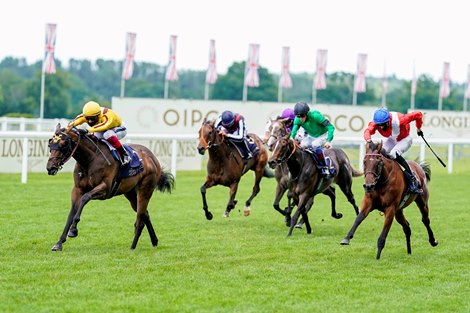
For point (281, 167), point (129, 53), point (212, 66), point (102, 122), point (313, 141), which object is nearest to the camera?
point (102, 122)

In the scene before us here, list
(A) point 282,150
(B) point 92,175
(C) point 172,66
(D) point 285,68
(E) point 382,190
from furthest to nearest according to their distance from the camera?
(D) point 285,68 < (C) point 172,66 < (A) point 282,150 < (B) point 92,175 < (E) point 382,190

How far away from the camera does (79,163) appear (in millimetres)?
10008

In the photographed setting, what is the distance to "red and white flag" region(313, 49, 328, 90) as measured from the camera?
40594mm

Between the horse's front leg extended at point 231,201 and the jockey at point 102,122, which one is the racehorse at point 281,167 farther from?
the jockey at point 102,122

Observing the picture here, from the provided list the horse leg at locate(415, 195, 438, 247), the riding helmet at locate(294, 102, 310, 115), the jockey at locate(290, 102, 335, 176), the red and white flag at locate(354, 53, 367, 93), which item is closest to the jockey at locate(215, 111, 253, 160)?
the jockey at locate(290, 102, 335, 176)

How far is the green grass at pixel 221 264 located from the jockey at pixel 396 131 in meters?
0.90

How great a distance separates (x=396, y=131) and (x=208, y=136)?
12.4 feet

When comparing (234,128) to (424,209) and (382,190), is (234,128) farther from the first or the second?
(382,190)

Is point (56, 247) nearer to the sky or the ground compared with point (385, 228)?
nearer to the ground

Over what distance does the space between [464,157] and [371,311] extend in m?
23.5

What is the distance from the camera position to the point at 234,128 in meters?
14.0

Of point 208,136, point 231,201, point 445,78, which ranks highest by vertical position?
point 445,78

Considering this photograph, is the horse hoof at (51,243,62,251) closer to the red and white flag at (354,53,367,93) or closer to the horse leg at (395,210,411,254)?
the horse leg at (395,210,411,254)

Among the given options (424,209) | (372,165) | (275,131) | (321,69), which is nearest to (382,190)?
(372,165)
